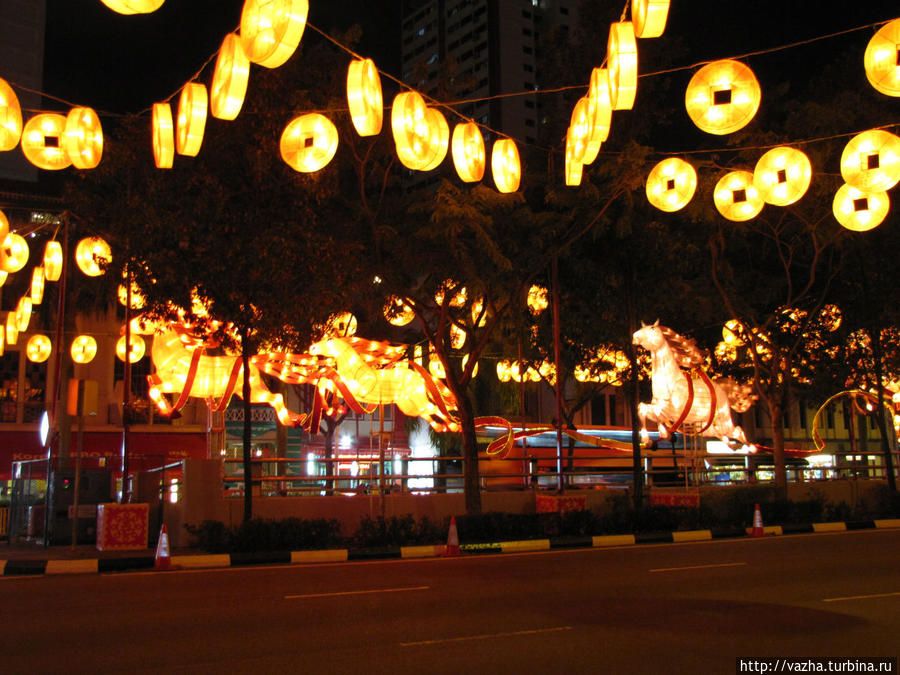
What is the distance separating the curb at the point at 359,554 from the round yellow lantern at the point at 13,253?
6.43 m

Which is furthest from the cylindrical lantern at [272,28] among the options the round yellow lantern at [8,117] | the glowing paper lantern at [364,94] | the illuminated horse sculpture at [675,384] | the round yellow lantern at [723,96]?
the illuminated horse sculpture at [675,384]

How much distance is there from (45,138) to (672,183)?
10368 mm

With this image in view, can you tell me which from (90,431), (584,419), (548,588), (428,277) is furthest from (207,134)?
(584,419)

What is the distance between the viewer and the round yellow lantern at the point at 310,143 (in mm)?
12312

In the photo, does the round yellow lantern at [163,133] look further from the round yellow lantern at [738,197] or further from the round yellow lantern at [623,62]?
the round yellow lantern at [738,197]

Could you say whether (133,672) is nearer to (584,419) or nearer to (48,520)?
(48,520)

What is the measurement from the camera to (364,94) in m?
11.1

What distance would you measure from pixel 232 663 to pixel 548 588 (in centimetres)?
501

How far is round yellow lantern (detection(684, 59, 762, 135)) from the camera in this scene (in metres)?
11.6

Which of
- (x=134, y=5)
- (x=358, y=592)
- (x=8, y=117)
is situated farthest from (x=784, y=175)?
(x=8, y=117)

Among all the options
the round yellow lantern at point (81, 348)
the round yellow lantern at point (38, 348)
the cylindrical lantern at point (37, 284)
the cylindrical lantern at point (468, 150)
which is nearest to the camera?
the cylindrical lantern at point (468, 150)

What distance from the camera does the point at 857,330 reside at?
25547mm

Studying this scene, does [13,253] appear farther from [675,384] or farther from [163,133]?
[675,384]

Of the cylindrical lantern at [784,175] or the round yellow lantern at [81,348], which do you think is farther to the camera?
the round yellow lantern at [81,348]
